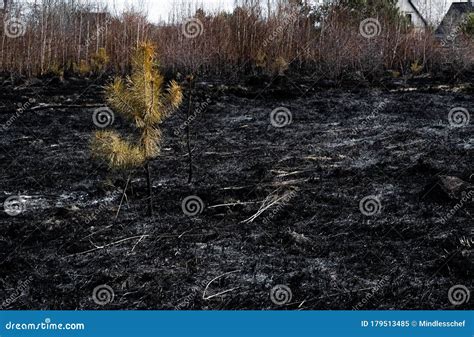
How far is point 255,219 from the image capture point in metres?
4.98

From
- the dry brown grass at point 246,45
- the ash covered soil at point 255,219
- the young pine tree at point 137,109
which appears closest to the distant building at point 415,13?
the dry brown grass at point 246,45

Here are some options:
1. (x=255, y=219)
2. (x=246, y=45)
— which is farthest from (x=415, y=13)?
(x=255, y=219)

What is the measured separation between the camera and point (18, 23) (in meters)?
13.4

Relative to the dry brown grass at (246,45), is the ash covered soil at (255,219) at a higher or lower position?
lower

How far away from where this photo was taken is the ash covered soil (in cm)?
391

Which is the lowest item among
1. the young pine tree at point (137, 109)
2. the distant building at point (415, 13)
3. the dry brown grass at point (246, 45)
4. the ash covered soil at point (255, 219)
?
the ash covered soil at point (255, 219)

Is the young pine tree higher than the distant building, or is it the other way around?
the distant building

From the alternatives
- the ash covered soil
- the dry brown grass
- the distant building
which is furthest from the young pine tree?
the distant building

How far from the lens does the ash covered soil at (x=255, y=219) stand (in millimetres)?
3910

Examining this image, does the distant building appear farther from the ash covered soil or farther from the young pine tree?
the young pine tree

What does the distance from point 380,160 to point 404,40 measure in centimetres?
692

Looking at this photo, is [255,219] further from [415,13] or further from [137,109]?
[415,13]

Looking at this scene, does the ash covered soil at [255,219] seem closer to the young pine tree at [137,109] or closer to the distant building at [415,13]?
the young pine tree at [137,109]

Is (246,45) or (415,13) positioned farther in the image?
(415,13)
